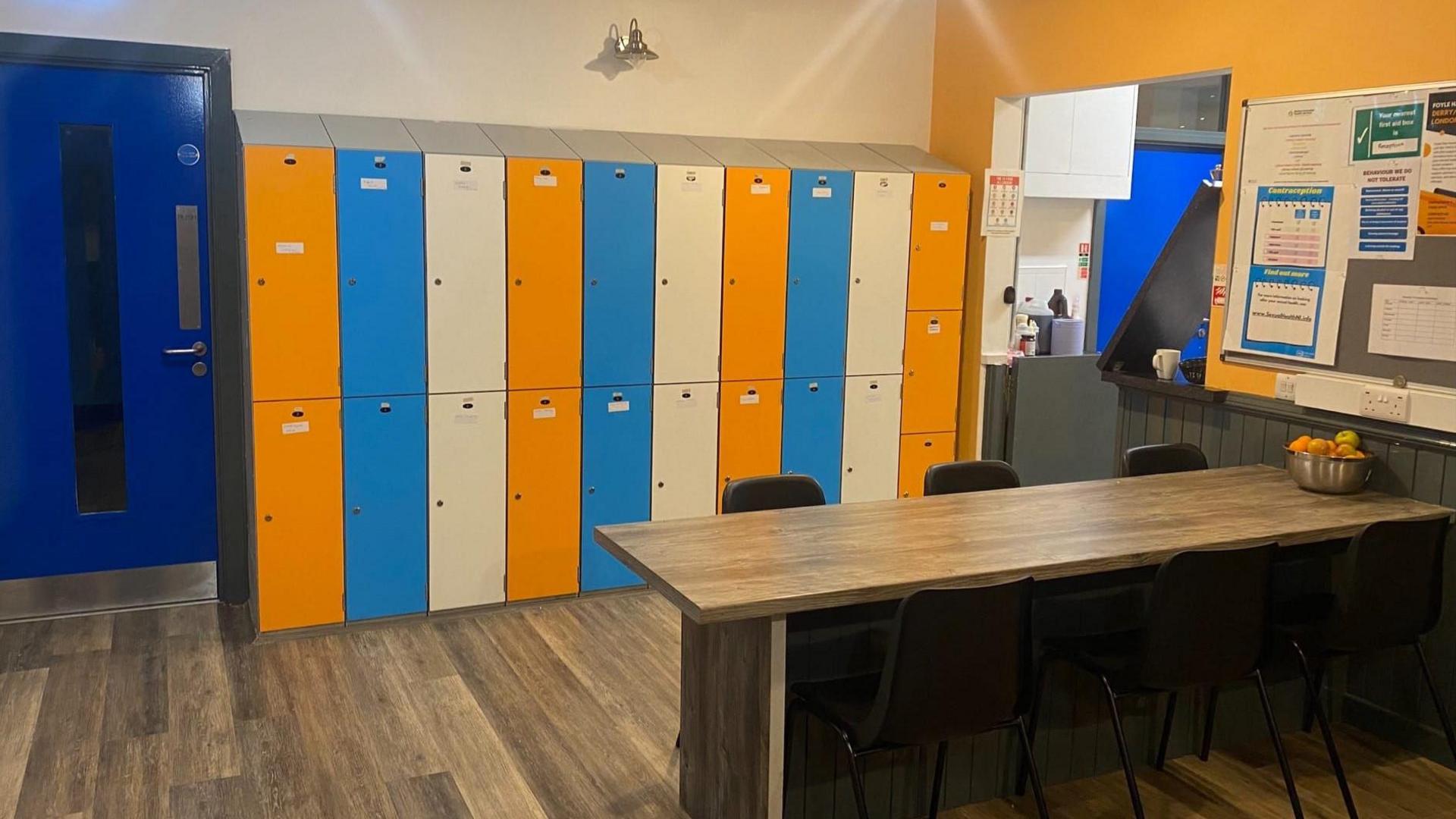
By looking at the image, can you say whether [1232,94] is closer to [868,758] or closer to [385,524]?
[868,758]

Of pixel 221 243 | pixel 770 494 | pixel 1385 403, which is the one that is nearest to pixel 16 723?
pixel 221 243

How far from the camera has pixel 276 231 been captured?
14.5 ft

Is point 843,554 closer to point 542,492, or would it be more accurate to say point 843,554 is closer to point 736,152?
point 542,492

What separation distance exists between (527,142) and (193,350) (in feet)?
5.28

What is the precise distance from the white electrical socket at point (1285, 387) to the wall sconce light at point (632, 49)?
9.69 feet

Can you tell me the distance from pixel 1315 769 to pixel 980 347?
2568 mm

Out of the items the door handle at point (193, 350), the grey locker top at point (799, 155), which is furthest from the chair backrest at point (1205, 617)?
the door handle at point (193, 350)

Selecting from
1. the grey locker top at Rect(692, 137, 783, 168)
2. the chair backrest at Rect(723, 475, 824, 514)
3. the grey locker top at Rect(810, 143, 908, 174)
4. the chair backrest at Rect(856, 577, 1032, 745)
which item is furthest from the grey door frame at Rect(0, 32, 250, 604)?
the chair backrest at Rect(856, 577, 1032, 745)

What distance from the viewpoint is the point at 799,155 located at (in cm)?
550

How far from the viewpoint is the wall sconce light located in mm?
5266

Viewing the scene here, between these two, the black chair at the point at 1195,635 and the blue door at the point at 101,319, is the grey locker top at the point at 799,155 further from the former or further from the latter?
the black chair at the point at 1195,635

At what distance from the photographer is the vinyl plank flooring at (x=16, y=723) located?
341cm

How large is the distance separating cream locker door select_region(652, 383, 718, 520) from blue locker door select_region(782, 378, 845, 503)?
37 centimetres

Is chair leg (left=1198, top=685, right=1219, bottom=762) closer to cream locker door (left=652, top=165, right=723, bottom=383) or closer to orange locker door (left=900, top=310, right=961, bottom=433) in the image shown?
orange locker door (left=900, top=310, right=961, bottom=433)
